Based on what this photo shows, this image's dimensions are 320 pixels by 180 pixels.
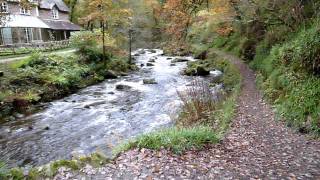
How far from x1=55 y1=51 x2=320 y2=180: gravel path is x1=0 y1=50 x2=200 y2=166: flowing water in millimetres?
3452

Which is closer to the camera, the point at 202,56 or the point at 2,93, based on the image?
the point at 2,93

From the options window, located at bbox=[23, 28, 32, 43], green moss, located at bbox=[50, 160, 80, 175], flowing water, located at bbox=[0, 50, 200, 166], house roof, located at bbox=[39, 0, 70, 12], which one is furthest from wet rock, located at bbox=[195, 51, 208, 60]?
green moss, located at bbox=[50, 160, 80, 175]

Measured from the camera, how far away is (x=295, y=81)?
41.0 ft

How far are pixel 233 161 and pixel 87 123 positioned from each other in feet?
30.1

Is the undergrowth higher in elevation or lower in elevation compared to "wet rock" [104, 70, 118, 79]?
Result: higher

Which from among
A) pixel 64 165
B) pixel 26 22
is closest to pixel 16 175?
pixel 64 165

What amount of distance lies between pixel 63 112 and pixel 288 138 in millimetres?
12171

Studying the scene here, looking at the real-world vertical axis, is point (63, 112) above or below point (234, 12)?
below

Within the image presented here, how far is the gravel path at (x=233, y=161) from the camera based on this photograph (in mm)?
7133

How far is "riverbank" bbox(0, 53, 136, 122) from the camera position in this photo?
58.6ft

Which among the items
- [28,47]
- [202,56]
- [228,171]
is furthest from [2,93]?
[202,56]

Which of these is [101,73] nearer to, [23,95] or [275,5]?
[23,95]

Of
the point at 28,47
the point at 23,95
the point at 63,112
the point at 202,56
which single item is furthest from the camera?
the point at 202,56

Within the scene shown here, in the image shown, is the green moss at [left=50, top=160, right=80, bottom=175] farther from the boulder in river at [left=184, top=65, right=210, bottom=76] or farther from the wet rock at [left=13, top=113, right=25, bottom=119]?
the boulder in river at [left=184, top=65, right=210, bottom=76]
